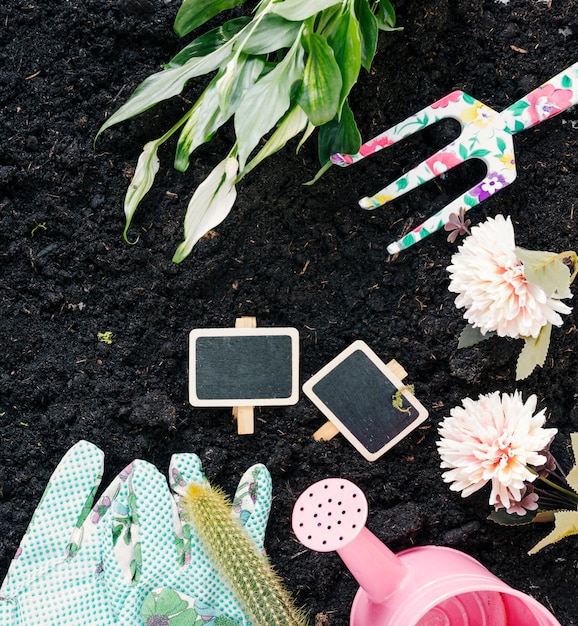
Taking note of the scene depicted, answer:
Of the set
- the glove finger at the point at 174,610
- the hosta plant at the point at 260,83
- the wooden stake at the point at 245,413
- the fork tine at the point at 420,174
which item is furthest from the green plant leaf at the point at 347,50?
the glove finger at the point at 174,610

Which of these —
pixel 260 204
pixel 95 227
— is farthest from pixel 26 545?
pixel 260 204

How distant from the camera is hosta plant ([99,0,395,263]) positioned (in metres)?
0.92

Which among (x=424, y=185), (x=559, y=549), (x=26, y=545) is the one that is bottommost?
(x=559, y=549)

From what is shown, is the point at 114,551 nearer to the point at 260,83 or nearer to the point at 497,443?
Answer: the point at 497,443

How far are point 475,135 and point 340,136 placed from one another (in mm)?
243

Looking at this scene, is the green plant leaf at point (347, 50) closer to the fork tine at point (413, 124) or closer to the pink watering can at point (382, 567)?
the fork tine at point (413, 124)

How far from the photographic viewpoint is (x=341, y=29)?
960 mm

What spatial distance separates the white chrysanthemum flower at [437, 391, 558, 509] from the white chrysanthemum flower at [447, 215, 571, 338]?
110 millimetres

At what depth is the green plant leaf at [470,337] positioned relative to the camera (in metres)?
1.14

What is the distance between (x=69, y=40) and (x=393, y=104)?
553mm

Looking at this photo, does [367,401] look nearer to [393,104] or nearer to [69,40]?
[393,104]

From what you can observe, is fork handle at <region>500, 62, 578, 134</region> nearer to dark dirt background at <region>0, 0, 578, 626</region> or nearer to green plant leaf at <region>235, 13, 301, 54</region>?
dark dirt background at <region>0, 0, 578, 626</region>

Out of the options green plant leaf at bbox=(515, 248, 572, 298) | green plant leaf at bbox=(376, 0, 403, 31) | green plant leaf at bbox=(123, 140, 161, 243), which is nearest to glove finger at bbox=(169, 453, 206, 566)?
green plant leaf at bbox=(123, 140, 161, 243)

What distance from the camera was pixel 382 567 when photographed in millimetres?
1019
